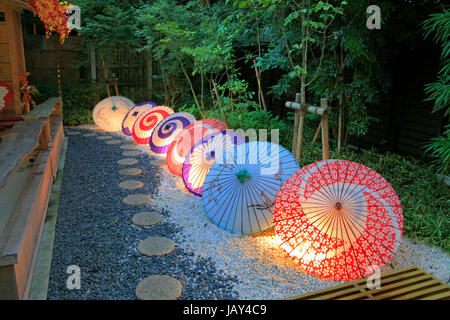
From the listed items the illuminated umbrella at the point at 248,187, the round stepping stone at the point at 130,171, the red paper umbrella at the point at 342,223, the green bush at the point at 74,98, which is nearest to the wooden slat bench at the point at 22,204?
the round stepping stone at the point at 130,171

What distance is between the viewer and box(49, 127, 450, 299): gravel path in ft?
8.94

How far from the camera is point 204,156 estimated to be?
4445mm

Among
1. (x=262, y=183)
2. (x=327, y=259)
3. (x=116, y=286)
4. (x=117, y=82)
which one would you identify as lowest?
(x=116, y=286)

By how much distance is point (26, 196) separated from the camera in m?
2.97

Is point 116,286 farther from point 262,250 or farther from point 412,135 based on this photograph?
point 412,135

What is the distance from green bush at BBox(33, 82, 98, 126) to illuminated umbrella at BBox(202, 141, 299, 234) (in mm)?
6820

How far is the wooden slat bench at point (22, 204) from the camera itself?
7.08 feet

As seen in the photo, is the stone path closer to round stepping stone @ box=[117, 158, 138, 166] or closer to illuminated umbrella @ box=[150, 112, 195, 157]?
round stepping stone @ box=[117, 158, 138, 166]

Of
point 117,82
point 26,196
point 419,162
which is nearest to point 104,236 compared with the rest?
point 26,196

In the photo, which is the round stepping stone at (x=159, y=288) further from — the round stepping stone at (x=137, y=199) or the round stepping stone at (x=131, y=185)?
the round stepping stone at (x=131, y=185)

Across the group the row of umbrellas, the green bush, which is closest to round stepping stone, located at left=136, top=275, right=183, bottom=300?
the row of umbrellas

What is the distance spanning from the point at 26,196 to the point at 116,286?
3.90 feet

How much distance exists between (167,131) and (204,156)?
82.4 inches

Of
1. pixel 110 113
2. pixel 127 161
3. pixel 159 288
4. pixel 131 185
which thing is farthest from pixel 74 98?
pixel 159 288
